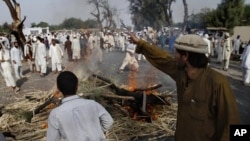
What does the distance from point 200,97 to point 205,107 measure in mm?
79

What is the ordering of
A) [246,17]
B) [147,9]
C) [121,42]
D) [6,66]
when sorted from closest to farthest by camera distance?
[6,66], [147,9], [121,42], [246,17]

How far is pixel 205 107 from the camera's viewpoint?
220 cm

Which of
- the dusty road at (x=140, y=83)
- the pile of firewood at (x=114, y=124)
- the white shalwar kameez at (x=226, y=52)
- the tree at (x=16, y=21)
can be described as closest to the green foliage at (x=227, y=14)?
the white shalwar kameez at (x=226, y=52)

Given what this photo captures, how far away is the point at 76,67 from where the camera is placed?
7840 mm

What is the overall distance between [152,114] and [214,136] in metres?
3.86

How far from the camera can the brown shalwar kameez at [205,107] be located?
6.81ft

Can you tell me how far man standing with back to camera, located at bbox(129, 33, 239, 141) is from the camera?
82.0 inches

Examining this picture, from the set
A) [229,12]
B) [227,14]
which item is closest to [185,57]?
[229,12]

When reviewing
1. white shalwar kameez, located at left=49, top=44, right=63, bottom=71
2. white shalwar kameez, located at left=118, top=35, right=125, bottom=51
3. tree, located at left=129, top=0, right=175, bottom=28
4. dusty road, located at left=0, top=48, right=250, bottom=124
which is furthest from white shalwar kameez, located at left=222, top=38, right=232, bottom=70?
white shalwar kameez, located at left=118, top=35, right=125, bottom=51

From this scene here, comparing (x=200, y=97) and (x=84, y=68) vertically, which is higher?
(x=200, y=97)

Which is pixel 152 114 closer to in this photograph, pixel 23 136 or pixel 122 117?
pixel 122 117

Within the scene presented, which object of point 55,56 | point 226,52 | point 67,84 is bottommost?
point 55,56

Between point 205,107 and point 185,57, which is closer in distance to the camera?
point 205,107

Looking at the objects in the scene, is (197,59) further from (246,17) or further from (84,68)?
(246,17)
